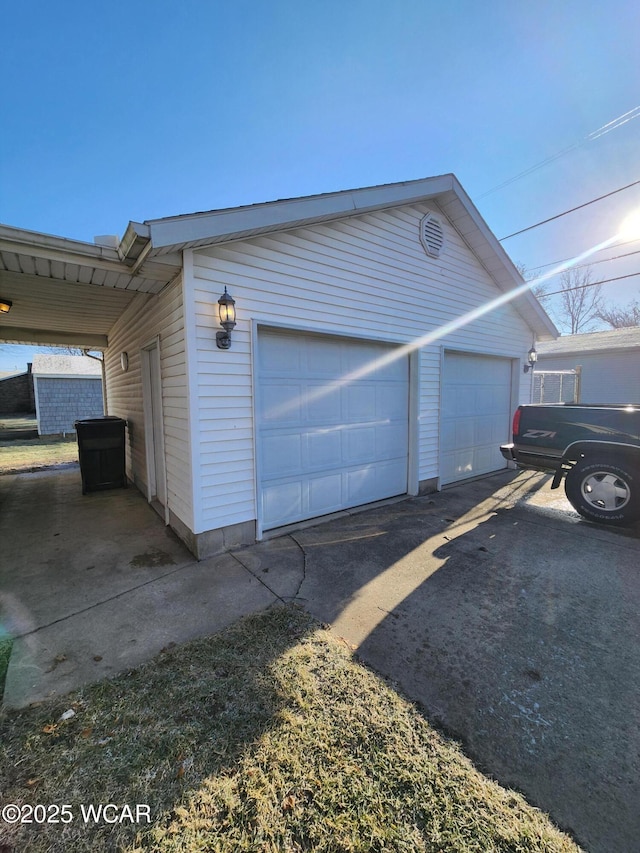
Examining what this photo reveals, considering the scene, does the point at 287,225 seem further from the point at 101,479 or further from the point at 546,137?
the point at 546,137

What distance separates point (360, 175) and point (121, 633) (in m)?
8.18

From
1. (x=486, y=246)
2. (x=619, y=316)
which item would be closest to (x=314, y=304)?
(x=486, y=246)

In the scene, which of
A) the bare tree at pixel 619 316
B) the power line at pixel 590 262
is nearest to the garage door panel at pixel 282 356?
the power line at pixel 590 262

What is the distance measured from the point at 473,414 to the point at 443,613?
4799mm

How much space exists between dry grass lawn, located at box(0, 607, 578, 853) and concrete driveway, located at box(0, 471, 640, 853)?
0.18 metres

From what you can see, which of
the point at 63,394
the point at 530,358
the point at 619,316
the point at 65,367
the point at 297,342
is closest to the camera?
the point at 297,342

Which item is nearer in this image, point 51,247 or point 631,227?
point 51,247

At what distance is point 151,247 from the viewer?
9.56 ft

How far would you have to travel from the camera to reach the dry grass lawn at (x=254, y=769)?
1.30m

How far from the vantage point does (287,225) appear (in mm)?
3760

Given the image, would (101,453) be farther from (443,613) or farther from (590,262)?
(590,262)

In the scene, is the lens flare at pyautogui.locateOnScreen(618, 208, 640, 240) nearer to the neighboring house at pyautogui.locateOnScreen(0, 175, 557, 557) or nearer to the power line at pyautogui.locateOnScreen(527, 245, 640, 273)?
the power line at pyautogui.locateOnScreen(527, 245, 640, 273)

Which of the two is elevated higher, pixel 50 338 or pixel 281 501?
pixel 50 338

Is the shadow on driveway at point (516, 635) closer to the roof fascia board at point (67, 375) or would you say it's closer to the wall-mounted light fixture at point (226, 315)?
the wall-mounted light fixture at point (226, 315)
